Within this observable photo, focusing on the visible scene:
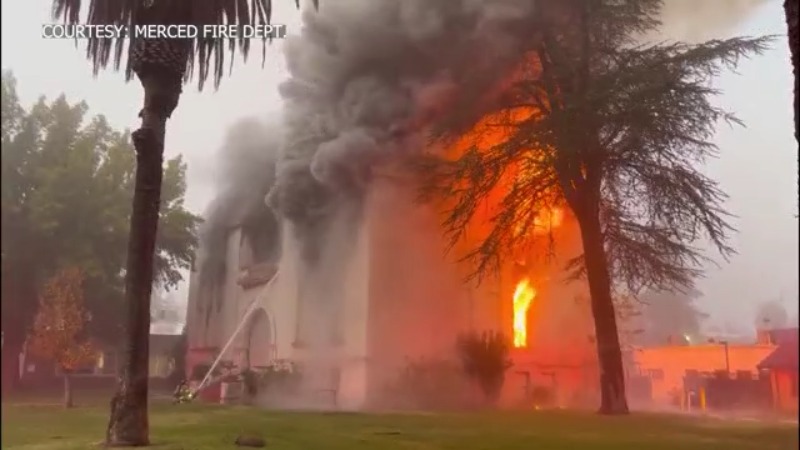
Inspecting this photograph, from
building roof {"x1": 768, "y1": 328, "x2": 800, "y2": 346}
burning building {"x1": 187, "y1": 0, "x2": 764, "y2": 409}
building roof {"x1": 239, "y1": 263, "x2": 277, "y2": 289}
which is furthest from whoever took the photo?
building roof {"x1": 239, "y1": 263, "x2": 277, "y2": 289}

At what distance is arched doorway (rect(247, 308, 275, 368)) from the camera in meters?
8.89

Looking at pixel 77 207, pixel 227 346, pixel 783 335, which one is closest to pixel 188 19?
pixel 77 207

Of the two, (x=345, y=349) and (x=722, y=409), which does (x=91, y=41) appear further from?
(x=722, y=409)

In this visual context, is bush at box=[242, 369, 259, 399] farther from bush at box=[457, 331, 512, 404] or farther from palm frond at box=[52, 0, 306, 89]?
palm frond at box=[52, 0, 306, 89]

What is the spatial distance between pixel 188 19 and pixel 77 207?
2451 millimetres

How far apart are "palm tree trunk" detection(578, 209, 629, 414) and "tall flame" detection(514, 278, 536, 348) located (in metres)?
0.93

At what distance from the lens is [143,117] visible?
680 centimetres

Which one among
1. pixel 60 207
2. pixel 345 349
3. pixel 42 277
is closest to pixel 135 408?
pixel 42 277

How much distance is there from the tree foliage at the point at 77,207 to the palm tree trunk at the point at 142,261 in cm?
56

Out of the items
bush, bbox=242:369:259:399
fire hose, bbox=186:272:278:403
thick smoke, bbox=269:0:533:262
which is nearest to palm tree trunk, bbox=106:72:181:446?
fire hose, bbox=186:272:278:403

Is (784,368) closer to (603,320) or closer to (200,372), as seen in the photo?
(603,320)

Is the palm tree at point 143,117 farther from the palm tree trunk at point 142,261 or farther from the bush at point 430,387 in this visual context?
the bush at point 430,387

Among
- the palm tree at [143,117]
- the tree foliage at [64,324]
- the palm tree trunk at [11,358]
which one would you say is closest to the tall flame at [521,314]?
the palm tree at [143,117]

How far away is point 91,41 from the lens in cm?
679
